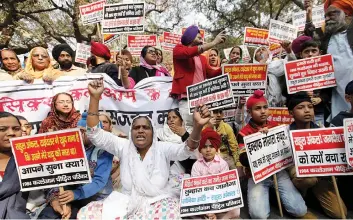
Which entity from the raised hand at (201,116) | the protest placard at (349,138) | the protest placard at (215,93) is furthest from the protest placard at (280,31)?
the raised hand at (201,116)

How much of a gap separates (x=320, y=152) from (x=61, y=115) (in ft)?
8.35

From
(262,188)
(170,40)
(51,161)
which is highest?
(170,40)

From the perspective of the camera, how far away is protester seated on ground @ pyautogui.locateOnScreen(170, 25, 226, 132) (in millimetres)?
3957

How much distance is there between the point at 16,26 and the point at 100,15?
10.7 m

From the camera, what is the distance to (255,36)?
303 inches

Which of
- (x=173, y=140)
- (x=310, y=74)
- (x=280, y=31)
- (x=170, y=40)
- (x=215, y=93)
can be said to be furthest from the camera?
(x=170, y=40)

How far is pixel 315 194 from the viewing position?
3467 mm

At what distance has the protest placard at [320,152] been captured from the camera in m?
3.05

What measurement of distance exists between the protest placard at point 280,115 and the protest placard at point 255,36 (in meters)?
3.50

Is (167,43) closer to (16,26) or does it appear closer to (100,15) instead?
(100,15)

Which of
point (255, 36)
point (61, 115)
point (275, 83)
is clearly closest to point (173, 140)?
point (61, 115)

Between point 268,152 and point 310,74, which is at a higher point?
point 310,74

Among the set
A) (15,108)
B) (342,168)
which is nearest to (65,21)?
(15,108)

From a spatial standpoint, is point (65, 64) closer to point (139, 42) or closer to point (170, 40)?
point (139, 42)
